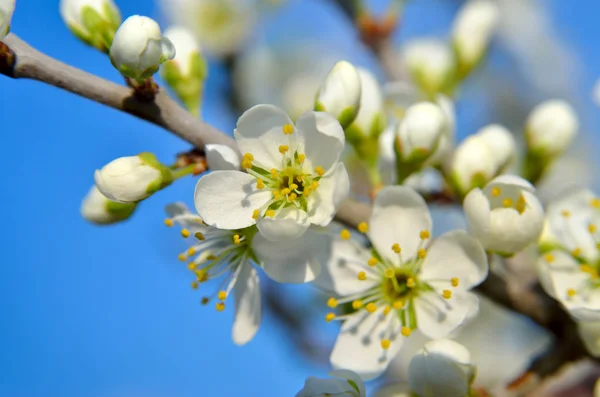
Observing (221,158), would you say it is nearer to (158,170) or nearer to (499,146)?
(158,170)

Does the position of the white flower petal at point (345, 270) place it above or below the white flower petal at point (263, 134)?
below

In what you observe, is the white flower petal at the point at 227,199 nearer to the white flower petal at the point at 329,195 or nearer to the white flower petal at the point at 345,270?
the white flower petal at the point at 329,195

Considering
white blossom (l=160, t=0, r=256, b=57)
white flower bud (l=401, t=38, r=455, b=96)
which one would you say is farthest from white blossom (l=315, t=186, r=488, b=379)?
white blossom (l=160, t=0, r=256, b=57)

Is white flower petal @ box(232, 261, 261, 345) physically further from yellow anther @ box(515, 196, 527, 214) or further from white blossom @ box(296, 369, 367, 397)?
yellow anther @ box(515, 196, 527, 214)

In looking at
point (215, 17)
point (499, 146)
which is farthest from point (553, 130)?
point (215, 17)

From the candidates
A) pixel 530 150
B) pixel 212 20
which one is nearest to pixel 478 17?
pixel 530 150

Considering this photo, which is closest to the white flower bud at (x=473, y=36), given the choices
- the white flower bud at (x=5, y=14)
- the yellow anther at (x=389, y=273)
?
the yellow anther at (x=389, y=273)
